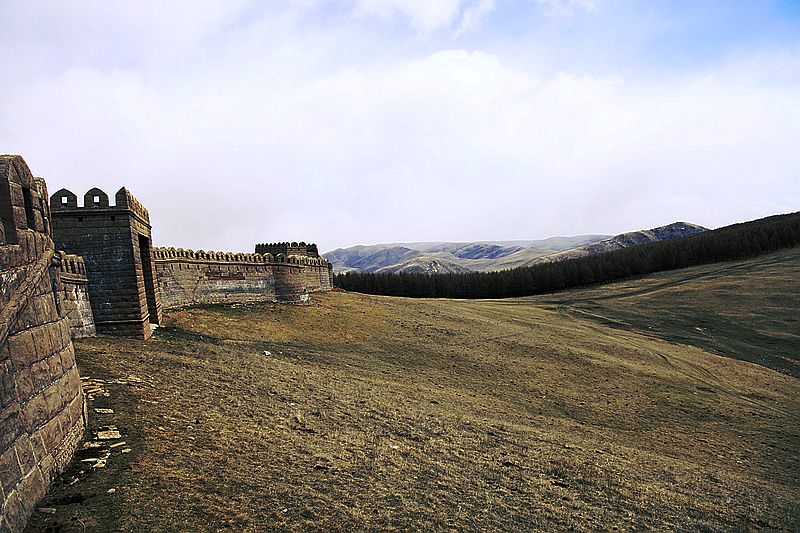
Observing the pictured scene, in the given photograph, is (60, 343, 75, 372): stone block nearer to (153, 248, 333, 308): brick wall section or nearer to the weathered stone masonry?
the weathered stone masonry

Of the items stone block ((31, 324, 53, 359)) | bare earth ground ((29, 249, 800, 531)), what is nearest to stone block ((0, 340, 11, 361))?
stone block ((31, 324, 53, 359))

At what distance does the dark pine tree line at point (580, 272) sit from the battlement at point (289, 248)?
35.2m

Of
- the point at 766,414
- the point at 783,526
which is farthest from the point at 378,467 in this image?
the point at 766,414

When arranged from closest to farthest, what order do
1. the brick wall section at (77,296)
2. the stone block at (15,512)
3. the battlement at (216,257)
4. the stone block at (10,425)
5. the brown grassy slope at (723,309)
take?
the stone block at (15,512) < the stone block at (10,425) < the brick wall section at (77,296) < the battlement at (216,257) < the brown grassy slope at (723,309)

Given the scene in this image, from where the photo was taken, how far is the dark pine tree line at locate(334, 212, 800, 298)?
230 ft

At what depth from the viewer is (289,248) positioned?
35156 mm

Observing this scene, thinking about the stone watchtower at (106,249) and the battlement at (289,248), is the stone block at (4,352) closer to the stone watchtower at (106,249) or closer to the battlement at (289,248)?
the stone watchtower at (106,249)

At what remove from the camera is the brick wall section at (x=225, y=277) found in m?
18.2

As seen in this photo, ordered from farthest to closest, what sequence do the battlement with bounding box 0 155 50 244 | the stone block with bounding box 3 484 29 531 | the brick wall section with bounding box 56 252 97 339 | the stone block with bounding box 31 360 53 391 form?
the brick wall section with bounding box 56 252 97 339
the battlement with bounding box 0 155 50 244
the stone block with bounding box 31 360 53 391
the stone block with bounding box 3 484 29 531

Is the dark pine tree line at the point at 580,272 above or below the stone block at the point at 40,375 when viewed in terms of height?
below

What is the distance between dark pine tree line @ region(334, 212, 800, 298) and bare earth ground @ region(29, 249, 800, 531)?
1995 inches

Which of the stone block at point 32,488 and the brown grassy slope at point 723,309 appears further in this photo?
the brown grassy slope at point 723,309

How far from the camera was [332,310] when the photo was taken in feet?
76.8

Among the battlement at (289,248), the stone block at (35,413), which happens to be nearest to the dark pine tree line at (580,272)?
the battlement at (289,248)
